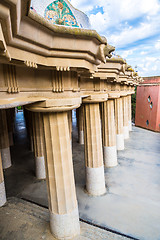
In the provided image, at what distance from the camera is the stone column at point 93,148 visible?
10398mm

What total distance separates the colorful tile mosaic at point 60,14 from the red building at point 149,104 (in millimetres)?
26703

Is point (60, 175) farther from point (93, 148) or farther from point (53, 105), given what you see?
point (93, 148)

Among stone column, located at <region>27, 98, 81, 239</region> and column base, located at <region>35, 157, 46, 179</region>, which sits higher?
stone column, located at <region>27, 98, 81, 239</region>

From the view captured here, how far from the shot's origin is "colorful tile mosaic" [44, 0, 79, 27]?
5320mm

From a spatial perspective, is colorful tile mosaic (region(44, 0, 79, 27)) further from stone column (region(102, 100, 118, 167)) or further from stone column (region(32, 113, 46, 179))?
stone column (region(102, 100, 118, 167))

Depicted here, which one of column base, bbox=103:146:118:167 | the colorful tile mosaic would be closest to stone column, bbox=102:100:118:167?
column base, bbox=103:146:118:167

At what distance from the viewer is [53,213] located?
281 inches

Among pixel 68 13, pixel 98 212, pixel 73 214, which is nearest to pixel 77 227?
pixel 73 214

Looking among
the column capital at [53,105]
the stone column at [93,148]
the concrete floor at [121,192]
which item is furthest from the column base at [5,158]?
the column capital at [53,105]

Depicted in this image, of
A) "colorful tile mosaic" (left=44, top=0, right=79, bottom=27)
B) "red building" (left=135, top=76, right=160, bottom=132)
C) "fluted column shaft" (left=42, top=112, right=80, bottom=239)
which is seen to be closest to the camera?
"colorful tile mosaic" (left=44, top=0, right=79, bottom=27)

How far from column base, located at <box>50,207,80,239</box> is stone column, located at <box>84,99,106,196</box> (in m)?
3.79

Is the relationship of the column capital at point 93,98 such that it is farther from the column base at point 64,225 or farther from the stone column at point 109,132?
the column base at point 64,225

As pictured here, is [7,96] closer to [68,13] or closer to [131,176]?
[68,13]

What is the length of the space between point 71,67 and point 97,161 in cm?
700
